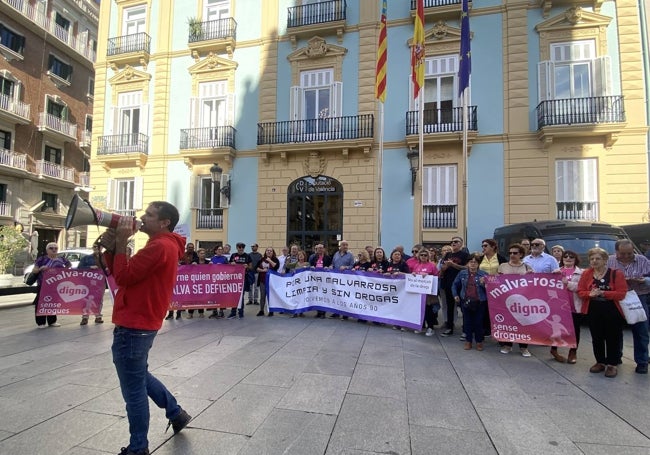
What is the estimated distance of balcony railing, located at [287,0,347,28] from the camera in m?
16.4

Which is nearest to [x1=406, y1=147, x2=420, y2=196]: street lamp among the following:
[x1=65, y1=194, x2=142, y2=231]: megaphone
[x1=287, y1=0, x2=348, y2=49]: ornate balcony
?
[x1=287, y1=0, x2=348, y2=49]: ornate balcony

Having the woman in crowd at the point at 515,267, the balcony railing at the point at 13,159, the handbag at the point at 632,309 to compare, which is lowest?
the handbag at the point at 632,309

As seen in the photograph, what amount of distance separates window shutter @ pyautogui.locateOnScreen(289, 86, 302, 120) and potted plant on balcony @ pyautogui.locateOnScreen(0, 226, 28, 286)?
39.8 ft

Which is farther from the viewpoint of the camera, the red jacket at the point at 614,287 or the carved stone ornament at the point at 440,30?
the carved stone ornament at the point at 440,30

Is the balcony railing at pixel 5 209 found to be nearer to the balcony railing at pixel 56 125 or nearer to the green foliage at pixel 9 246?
the balcony railing at pixel 56 125

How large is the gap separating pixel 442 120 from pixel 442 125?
0.32m

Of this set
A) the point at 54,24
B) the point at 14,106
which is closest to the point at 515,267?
the point at 14,106

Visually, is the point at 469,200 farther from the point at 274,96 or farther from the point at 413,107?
the point at 274,96

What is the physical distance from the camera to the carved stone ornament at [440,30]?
15246mm

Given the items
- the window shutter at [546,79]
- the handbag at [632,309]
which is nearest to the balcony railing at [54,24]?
the window shutter at [546,79]

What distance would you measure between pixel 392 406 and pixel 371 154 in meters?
12.8

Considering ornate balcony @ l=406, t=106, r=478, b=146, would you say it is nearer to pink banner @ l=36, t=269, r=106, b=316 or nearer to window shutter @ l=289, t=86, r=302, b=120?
window shutter @ l=289, t=86, r=302, b=120

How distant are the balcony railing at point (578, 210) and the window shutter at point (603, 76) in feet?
13.7

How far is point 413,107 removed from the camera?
50.1ft
